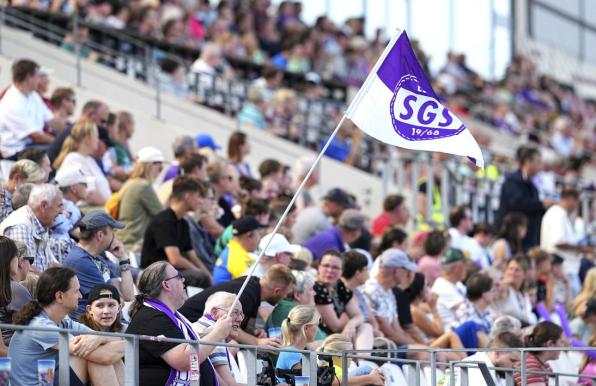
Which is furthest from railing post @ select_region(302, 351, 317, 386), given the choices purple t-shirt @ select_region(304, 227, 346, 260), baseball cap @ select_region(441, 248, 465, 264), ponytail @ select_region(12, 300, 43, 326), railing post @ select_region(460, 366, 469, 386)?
baseball cap @ select_region(441, 248, 465, 264)

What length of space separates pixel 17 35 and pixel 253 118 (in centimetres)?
330

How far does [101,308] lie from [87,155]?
4613 mm

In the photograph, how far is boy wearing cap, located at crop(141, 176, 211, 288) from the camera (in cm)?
1270

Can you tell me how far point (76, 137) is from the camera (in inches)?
551

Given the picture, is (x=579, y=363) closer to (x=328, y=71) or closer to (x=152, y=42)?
(x=152, y=42)

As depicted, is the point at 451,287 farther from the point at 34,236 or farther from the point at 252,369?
the point at 252,369

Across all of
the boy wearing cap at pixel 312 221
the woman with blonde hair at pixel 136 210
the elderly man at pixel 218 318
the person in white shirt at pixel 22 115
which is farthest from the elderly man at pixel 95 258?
the boy wearing cap at pixel 312 221

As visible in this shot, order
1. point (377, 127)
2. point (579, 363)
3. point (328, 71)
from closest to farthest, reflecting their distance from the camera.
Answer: point (377, 127), point (579, 363), point (328, 71)

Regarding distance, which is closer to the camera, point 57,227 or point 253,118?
point 57,227

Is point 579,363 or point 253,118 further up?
point 253,118

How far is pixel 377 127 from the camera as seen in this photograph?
34.6 feet

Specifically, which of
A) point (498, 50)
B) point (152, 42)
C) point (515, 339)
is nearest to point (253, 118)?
point (152, 42)

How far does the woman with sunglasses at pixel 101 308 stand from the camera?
9555mm

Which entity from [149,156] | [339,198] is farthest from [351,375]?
[339,198]
